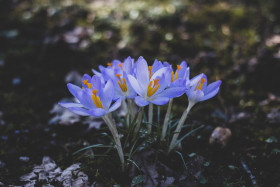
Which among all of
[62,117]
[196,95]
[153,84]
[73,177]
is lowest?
[73,177]

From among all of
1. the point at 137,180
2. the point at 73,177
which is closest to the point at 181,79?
the point at 137,180

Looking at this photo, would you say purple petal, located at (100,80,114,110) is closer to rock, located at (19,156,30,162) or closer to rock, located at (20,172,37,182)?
rock, located at (20,172,37,182)

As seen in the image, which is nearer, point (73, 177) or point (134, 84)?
point (134, 84)

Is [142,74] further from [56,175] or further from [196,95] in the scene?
[56,175]

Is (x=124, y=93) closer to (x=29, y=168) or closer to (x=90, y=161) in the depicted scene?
(x=90, y=161)

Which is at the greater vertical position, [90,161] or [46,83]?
[46,83]

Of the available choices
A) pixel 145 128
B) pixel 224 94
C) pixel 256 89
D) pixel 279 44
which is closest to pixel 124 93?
pixel 145 128
